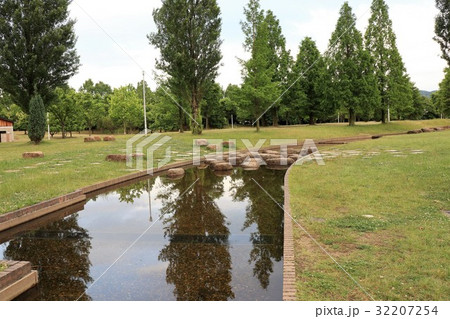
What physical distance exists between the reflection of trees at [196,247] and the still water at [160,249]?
2 centimetres

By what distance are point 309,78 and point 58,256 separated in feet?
151

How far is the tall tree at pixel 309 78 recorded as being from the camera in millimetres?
45844

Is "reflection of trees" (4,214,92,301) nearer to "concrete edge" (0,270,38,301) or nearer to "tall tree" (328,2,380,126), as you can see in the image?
"concrete edge" (0,270,38,301)

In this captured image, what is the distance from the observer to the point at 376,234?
591 cm

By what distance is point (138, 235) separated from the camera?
722cm

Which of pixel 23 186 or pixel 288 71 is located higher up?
pixel 288 71

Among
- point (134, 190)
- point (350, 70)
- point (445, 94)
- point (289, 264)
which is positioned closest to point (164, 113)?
point (350, 70)

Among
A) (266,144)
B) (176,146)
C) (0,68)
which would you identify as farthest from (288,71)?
(0,68)

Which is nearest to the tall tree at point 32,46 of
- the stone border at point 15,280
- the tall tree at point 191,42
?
the tall tree at point 191,42

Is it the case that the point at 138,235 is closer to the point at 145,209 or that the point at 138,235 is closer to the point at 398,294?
the point at 145,209

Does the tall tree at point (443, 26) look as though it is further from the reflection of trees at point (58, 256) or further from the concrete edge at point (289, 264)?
the reflection of trees at point (58, 256)

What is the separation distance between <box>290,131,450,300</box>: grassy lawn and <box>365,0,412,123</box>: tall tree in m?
34.5

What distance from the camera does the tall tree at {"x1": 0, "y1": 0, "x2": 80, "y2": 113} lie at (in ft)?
96.1

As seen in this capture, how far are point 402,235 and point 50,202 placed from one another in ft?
28.3
